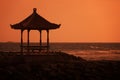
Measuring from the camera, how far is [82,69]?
2777 centimetres

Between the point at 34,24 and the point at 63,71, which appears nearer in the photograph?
the point at 63,71

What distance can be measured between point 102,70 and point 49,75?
160 inches

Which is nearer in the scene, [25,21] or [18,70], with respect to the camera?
[18,70]

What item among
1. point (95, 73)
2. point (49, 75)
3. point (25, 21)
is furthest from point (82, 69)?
point (25, 21)

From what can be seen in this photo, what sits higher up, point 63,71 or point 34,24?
point 34,24

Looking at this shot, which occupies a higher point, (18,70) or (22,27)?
(22,27)

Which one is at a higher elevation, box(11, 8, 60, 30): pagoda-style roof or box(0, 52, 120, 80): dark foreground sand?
box(11, 8, 60, 30): pagoda-style roof

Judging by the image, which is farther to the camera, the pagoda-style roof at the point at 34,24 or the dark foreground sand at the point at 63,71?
the pagoda-style roof at the point at 34,24

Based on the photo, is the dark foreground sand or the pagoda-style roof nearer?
the dark foreground sand

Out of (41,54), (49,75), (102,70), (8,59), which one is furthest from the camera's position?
(41,54)

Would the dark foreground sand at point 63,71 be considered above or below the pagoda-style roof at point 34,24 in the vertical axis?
below

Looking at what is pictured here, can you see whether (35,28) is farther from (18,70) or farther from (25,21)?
(18,70)

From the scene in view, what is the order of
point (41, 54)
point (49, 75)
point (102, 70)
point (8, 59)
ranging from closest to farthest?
1. point (49, 75)
2. point (102, 70)
3. point (8, 59)
4. point (41, 54)

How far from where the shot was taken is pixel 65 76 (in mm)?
26453
